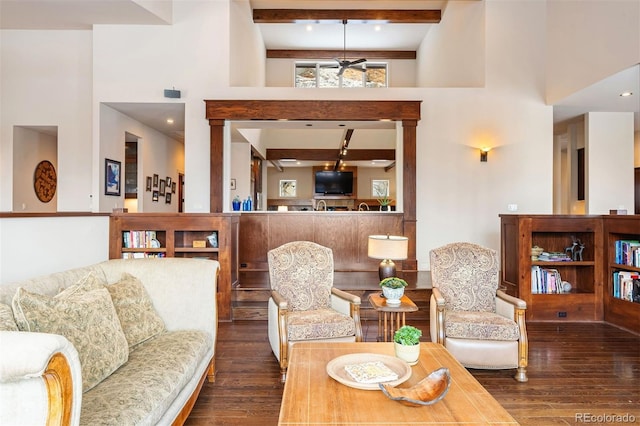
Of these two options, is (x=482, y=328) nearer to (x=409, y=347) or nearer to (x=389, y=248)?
(x=389, y=248)

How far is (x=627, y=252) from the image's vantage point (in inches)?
171

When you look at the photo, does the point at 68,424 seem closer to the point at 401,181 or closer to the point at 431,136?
the point at 401,181

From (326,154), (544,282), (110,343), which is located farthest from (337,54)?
(110,343)

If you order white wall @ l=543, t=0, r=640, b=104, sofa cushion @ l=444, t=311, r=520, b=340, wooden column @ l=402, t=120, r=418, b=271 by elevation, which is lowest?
sofa cushion @ l=444, t=311, r=520, b=340

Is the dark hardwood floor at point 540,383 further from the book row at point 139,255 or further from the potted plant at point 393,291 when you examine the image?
the book row at point 139,255

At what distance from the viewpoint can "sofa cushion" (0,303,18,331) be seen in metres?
1.57

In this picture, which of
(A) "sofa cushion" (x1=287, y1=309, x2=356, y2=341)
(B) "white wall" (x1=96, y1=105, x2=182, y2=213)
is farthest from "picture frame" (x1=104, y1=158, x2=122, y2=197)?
(A) "sofa cushion" (x1=287, y1=309, x2=356, y2=341)

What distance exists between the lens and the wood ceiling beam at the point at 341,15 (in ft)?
24.8

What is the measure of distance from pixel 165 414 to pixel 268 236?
177 inches

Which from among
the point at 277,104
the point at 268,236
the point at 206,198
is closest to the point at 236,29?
the point at 277,104

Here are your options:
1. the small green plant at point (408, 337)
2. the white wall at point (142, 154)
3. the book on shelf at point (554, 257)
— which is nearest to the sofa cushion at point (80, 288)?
the small green plant at point (408, 337)

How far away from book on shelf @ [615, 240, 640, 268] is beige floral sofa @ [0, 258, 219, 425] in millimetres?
4601

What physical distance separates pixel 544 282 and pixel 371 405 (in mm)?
3965

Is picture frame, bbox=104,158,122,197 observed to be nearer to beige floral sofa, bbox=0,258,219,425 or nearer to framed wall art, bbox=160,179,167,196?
framed wall art, bbox=160,179,167,196
